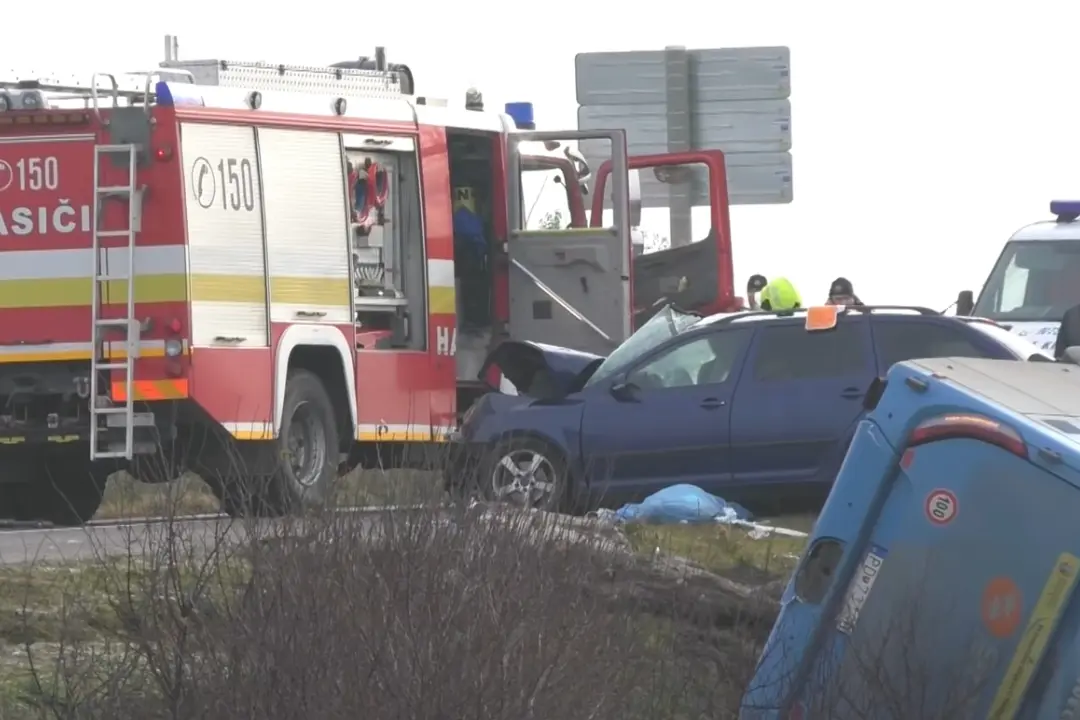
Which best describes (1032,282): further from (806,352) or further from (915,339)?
(806,352)

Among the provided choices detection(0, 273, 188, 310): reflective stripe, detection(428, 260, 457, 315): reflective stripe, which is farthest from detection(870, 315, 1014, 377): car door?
detection(0, 273, 188, 310): reflective stripe

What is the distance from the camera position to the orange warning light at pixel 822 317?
588 inches

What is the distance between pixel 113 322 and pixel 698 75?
1177cm

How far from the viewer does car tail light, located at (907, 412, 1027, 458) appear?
624 cm

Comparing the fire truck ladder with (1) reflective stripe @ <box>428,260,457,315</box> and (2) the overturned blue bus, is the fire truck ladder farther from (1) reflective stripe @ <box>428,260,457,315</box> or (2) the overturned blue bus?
(2) the overturned blue bus

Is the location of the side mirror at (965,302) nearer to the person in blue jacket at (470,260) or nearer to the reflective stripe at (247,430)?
the person in blue jacket at (470,260)

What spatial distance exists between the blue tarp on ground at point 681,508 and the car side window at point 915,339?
164cm

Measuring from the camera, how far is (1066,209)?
22062 millimetres

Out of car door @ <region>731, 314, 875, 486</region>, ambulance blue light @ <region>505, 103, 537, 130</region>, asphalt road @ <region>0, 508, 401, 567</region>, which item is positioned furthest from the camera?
ambulance blue light @ <region>505, 103, 537, 130</region>

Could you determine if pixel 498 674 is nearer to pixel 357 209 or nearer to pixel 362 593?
pixel 362 593

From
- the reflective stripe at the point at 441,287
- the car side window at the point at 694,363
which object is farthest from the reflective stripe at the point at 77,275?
the car side window at the point at 694,363

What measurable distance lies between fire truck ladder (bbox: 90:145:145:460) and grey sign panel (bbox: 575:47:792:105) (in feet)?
35.8

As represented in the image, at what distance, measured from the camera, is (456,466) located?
7176 millimetres

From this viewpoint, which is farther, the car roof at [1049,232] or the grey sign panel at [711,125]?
the grey sign panel at [711,125]
